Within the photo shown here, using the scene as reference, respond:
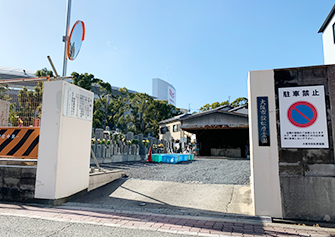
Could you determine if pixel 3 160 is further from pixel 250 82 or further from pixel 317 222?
pixel 317 222

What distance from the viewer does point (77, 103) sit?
21.7ft

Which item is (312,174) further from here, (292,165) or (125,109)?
(125,109)

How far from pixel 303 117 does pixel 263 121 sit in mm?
823

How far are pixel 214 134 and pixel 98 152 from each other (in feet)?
55.0

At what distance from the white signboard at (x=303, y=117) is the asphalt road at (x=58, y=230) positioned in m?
3.20

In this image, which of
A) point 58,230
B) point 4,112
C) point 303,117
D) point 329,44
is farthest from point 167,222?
point 329,44

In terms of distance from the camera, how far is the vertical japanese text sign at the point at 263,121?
17.4 feet

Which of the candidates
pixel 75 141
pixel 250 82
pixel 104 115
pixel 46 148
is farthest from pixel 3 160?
pixel 104 115

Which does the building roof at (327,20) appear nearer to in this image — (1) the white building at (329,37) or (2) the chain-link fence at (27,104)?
(1) the white building at (329,37)

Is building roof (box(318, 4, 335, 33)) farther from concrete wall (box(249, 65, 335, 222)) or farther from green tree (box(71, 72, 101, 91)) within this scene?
green tree (box(71, 72, 101, 91))

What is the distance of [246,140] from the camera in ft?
84.1

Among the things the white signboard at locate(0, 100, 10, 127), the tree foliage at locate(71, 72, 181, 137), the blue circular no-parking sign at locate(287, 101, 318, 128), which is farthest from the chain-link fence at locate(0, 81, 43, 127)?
the tree foliage at locate(71, 72, 181, 137)

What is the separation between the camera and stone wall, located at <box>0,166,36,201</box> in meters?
6.04

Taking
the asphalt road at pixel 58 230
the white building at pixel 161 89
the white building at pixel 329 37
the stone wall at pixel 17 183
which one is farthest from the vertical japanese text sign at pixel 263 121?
the white building at pixel 161 89
